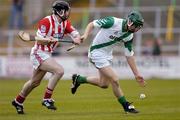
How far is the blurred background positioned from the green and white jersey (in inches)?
718

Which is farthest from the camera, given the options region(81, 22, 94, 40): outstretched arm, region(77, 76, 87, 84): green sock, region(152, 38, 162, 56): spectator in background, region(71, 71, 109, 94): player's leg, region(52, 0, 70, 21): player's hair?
region(152, 38, 162, 56): spectator in background

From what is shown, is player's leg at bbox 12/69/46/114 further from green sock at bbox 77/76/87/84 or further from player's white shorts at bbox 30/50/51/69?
green sock at bbox 77/76/87/84

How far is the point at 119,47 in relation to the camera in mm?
37156

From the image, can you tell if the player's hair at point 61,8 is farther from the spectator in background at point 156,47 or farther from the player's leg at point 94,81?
the spectator in background at point 156,47

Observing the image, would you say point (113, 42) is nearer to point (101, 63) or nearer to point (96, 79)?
point (101, 63)

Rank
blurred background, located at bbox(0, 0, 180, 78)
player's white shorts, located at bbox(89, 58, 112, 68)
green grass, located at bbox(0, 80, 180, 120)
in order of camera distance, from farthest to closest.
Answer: blurred background, located at bbox(0, 0, 180, 78)
player's white shorts, located at bbox(89, 58, 112, 68)
green grass, located at bbox(0, 80, 180, 120)

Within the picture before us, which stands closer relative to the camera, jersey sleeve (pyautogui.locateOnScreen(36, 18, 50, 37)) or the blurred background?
jersey sleeve (pyautogui.locateOnScreen(36, 18, 50, 37))

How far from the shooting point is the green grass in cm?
1647

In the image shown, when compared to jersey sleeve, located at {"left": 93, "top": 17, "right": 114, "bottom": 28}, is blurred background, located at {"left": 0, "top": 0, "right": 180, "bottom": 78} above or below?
below

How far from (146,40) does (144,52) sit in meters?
0.98

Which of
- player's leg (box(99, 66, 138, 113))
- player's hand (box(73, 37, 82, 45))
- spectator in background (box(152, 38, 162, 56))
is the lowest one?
spectator in background (box(152, 38, 162, 56))

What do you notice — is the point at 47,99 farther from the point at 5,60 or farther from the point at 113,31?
the point at 5,60

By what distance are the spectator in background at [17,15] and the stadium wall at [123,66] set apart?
276 centimetres

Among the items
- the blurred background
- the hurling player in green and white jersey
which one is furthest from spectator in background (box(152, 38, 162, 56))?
the hurling player in green and white jersey
